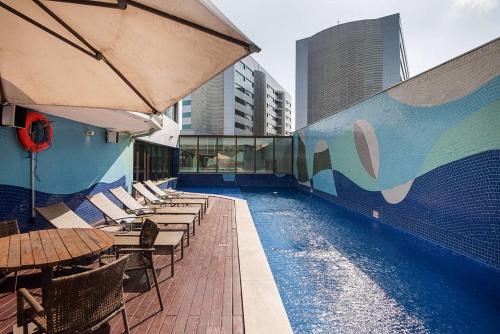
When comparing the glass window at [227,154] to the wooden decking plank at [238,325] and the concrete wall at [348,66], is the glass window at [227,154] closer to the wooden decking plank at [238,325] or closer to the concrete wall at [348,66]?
the wooden decking plank at [238,325]

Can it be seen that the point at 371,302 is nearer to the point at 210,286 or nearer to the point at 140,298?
the point at 210,286

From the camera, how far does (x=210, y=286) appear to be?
3695 millimetres

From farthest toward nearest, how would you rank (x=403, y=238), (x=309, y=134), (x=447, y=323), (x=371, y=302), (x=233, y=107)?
1. (x=233, y=107)
2. (x=309, y=134)
3. (x=403, y=238)
4. (x=371, y=302)
5. (x=447, y=323)

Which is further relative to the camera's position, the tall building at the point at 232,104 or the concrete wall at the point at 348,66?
the tall building at the point at 232,104

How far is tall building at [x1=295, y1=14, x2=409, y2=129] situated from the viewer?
34438mm

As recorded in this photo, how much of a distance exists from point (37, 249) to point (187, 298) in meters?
1.62

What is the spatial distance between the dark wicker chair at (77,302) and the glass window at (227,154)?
17420 millimetres

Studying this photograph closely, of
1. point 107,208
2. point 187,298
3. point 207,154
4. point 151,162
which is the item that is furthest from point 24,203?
point 207,154

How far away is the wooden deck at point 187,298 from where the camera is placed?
279 centimetres

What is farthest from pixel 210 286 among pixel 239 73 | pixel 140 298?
pixel 239 73

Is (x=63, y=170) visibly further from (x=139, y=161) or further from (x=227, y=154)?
(x=227, y=154)

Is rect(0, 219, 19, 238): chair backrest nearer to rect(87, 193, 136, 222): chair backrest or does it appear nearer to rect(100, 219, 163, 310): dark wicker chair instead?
rect(100, 219, 163, 310): dark wicker chair

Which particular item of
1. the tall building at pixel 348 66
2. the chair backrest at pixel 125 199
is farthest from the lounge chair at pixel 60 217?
the tall building at pixel 348 66

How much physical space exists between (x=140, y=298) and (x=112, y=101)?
245 cm
